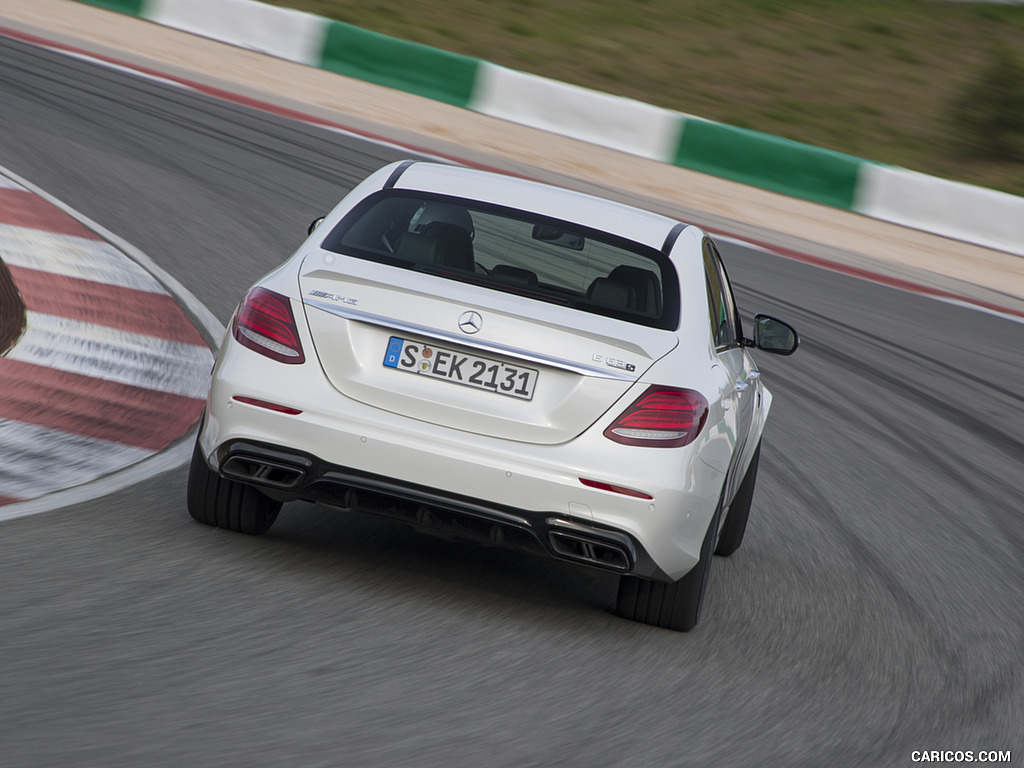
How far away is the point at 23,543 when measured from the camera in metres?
4.79

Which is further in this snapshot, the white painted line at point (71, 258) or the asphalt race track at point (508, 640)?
the white painted line at point (71, 258)

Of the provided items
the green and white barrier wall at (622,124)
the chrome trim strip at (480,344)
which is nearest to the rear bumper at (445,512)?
the chrome trim strip at (480,344)

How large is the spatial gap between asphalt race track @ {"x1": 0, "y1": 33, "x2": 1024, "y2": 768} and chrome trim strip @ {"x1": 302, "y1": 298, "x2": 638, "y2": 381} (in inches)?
36.3

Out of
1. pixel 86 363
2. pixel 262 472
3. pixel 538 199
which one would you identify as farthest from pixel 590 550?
pixel 86 363

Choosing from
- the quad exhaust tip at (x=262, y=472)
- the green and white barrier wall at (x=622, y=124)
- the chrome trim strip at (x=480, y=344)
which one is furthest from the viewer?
the green and white barrier wall at (x=622, y=124)

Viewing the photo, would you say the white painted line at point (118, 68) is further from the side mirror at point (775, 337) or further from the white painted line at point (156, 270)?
the side mirror at point (775, 337)

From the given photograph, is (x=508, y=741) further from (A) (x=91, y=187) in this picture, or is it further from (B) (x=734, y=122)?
(B) (x=734, y=122)

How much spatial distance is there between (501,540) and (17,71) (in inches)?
518

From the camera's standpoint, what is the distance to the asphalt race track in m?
3.77

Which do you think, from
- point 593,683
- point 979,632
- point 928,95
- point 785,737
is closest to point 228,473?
point 593,683

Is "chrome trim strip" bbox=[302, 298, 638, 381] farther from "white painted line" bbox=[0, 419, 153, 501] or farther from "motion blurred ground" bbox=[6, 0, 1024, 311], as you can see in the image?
"motion blurred ground" bbox=[6, 0, 1024, 311]

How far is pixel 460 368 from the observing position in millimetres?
4668

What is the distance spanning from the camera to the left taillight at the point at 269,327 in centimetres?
477

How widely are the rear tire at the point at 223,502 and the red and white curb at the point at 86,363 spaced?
534 millimetres
